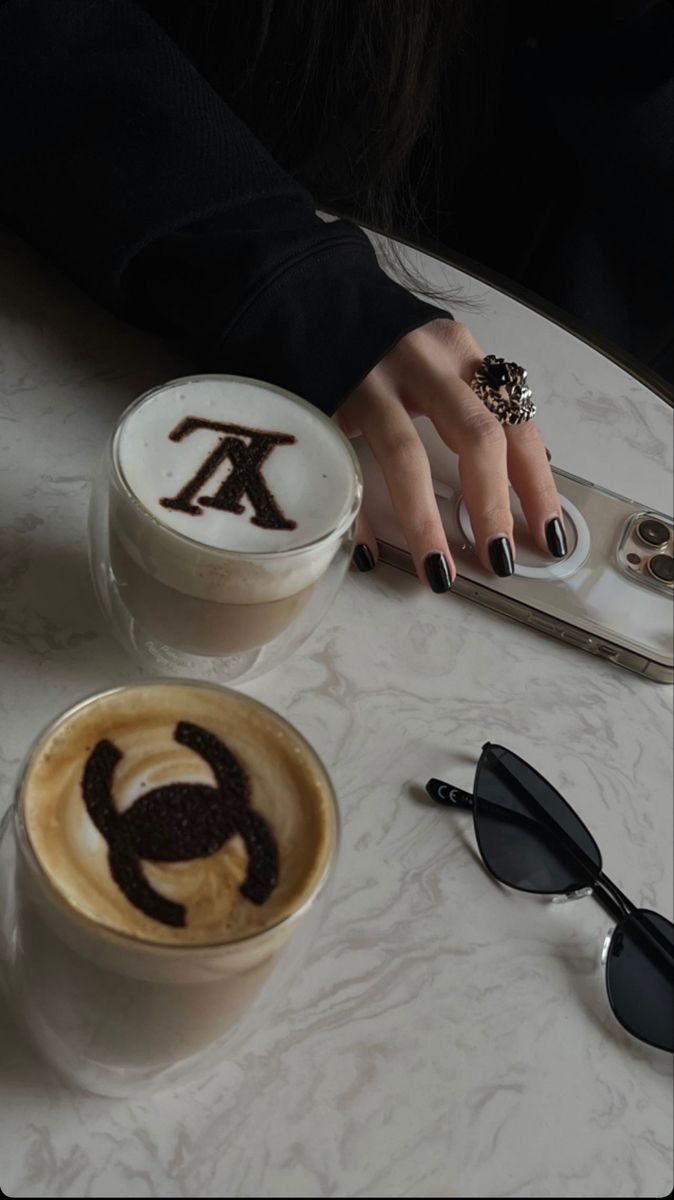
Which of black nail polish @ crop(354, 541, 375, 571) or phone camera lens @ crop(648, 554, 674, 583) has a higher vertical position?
phone camera lens @ crop(648, 554, 674, 583)

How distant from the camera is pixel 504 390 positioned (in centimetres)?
68

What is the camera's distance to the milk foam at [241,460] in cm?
48

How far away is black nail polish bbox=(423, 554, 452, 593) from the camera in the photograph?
0.59 m

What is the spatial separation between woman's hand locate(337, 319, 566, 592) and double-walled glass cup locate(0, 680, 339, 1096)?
9.8 inches

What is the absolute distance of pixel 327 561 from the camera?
1.63 feet

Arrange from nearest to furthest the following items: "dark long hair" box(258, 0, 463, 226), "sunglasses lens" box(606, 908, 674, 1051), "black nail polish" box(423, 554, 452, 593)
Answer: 1. "sunglasses lens" box(606, 908, 674, 1051)
2. "black nail polish" box(423, 554, 452, 593)
3. "dark long hair" box(258, 0, 463, 226)

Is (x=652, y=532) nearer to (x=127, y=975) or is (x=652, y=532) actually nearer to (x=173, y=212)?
(x=173, y=212)

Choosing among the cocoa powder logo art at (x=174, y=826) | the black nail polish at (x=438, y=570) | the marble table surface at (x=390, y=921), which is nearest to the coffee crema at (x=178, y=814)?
the cocoa powder logo art at (x=174, y=826)

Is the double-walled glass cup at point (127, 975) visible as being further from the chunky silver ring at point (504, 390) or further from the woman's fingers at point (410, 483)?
the chunky silver ring at point (504, 390)

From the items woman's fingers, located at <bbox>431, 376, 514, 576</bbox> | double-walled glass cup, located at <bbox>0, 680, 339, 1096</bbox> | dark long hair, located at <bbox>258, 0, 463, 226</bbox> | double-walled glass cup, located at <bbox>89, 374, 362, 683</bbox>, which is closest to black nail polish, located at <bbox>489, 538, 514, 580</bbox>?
woman's fingers, located at <bbox>431, 376, 514, 576</bbox>

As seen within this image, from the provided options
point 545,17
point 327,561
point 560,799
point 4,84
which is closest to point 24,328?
point 4,84

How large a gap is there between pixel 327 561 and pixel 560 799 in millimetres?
157

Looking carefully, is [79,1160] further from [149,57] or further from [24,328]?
[149,57]

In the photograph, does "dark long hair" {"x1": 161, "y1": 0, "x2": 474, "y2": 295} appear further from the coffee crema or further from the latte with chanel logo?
the coffee crema
